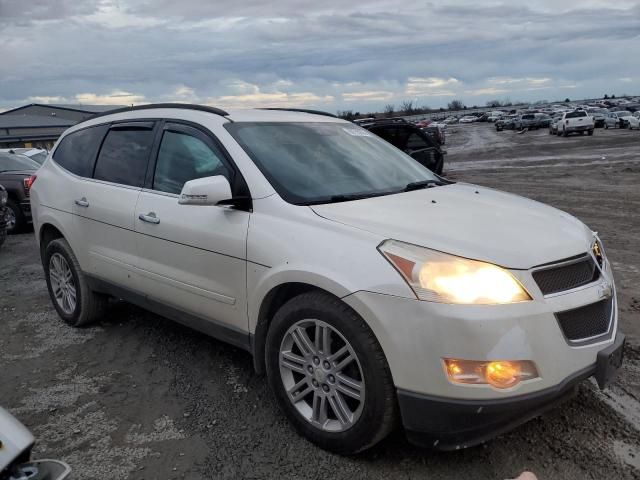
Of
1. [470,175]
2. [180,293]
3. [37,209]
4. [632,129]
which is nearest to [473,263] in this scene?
[180,293]

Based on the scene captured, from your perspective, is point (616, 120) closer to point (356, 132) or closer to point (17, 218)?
point (17, 218)

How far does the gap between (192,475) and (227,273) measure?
1.10 meters

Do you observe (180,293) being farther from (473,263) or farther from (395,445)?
(473,263)

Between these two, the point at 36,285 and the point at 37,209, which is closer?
the point at 37,209

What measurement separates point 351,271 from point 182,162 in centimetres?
174

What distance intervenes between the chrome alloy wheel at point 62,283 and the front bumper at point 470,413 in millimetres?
3522

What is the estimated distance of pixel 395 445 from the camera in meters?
3.09

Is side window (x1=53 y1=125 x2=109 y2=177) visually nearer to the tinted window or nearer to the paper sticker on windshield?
the tinted window

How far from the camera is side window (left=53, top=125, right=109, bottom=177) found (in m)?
4.82

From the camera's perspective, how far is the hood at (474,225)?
268 centimetres

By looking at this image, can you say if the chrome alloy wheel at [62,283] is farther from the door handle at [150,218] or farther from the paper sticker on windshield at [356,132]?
the paper sticker on windshield at [356,132]

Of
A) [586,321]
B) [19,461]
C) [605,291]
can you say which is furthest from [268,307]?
[605,291]

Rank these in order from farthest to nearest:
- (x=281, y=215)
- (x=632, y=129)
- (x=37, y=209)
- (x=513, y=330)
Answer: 1. (x=632, y=129)
2. (x=37, y=209)
3. (x=281, y=215)
4. (x=513, y=330)

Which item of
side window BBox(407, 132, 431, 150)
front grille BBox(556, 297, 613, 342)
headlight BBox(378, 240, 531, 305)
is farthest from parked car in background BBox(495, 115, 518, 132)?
headlight BBox(378, 240, 531, 305)
